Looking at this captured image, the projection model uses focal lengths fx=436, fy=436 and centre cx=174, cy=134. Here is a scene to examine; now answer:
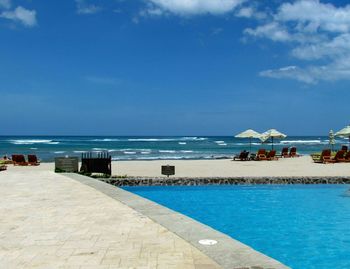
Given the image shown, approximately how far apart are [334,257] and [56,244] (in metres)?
4.60

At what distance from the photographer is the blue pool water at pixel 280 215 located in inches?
303

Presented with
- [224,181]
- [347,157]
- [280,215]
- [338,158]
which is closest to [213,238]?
[280,215]

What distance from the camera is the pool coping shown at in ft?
15.1

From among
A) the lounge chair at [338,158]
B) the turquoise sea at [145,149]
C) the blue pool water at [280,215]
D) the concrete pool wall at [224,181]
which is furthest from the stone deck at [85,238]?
the turquoise sea at [145,149]

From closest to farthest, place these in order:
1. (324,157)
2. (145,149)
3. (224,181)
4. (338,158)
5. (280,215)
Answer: (280,215) → (224,181) → (324,157) → (338,158) → (145,149)

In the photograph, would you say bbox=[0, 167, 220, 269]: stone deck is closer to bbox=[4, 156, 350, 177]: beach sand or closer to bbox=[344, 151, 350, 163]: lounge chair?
bbox=[4, 156, 350, 177]: beach sand

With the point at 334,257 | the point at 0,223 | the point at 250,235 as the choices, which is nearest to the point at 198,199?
the point at 250,235

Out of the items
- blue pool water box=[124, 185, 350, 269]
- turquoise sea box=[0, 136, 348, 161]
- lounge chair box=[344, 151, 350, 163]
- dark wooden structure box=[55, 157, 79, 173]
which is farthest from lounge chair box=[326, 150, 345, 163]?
dark wooden structure box=[55, 157, 79, 173]

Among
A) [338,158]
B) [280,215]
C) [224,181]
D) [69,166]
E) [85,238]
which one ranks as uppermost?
[69,166]

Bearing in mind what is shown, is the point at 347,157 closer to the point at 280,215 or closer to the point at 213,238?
the point at 280,215

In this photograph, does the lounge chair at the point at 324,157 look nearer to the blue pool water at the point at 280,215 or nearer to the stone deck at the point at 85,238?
the blue pool water at the point at 280,215

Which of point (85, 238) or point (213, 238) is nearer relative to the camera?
point (213, 238)

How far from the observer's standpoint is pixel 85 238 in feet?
19.4

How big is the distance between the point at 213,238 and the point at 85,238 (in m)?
1.73
